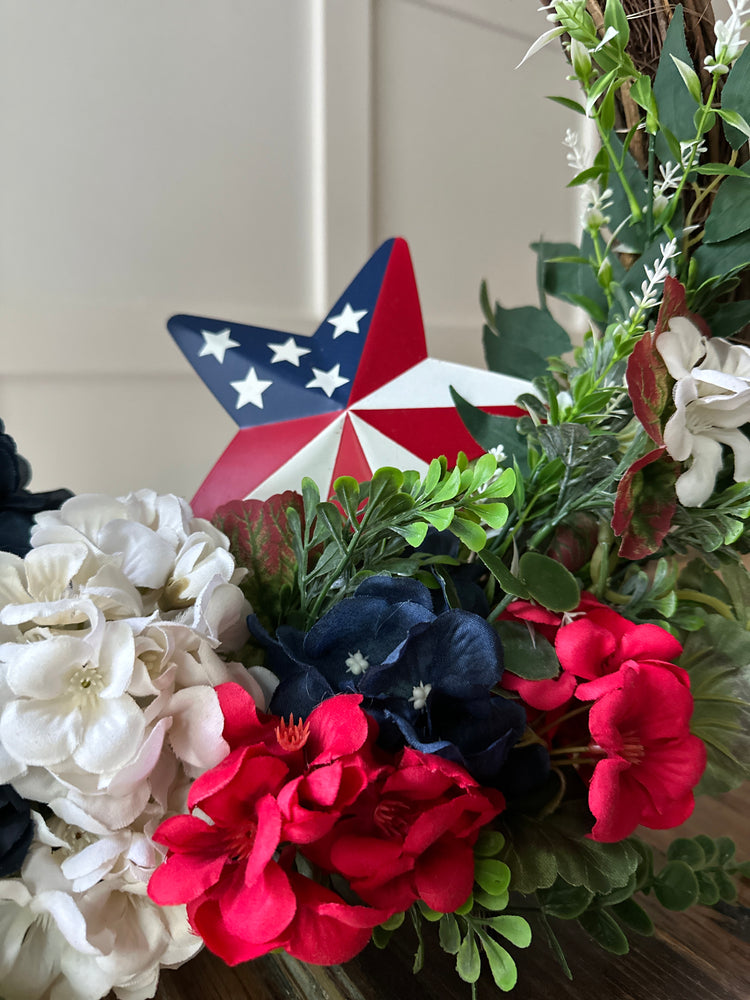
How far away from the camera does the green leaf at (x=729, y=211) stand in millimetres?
410

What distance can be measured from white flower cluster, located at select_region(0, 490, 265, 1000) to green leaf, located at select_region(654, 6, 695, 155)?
35cm

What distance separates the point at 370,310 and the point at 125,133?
261mm

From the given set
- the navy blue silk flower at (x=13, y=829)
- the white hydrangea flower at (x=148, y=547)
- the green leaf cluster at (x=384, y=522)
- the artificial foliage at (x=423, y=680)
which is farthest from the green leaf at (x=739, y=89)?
the navy blue silk flower at (x=13, y=829)

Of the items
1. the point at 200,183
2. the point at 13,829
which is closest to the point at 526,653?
the point at 13,829

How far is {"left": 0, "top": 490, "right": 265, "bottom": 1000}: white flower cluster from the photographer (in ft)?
0.95

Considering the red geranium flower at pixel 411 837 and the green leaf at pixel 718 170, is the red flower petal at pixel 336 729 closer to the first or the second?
the red geranium flower at pixel 411 837

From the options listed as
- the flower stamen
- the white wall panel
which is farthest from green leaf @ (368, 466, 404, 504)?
the white wall panel

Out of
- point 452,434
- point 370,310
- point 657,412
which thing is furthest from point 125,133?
point 657,412

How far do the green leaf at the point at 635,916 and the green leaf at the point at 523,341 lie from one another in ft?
1.15

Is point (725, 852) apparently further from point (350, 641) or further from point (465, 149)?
point (465, 149)

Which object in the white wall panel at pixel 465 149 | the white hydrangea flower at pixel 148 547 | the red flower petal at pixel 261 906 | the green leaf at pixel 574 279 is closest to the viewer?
the red flower petal at pixel 261 906

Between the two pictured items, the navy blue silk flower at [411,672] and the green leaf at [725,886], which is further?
the green leaf at [725,886]

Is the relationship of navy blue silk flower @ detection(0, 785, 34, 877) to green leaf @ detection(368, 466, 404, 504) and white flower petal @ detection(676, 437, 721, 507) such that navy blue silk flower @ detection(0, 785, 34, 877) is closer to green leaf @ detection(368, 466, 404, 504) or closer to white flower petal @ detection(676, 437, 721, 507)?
green leaf @ detection(368, 466, 404, 504)

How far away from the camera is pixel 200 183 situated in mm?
637
